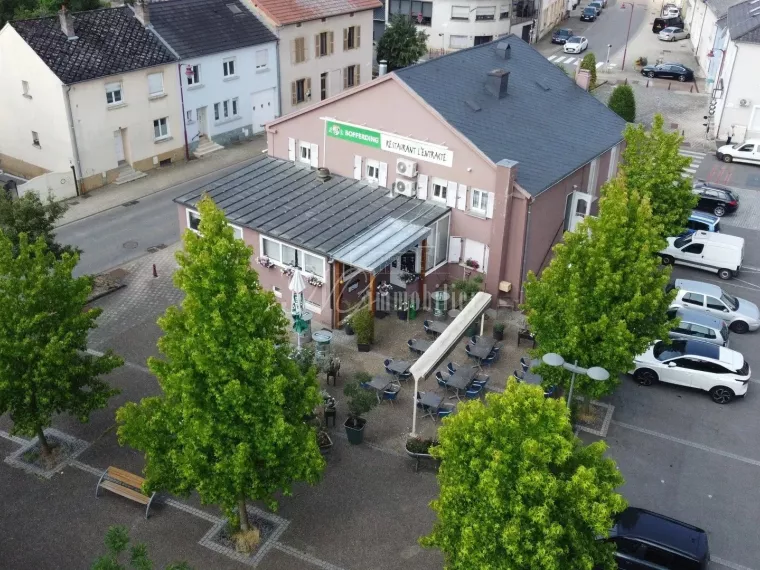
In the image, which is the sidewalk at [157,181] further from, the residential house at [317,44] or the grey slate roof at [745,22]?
the grey slate roof at [745,22]

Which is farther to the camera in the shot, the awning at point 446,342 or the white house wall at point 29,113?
the white house wall at point 29,113

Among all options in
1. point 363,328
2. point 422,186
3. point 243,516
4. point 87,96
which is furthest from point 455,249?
point 87,96

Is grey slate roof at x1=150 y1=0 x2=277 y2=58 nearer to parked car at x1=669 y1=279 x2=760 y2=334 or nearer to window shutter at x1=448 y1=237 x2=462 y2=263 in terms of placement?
window shutter at x1=448 y1=237 x2=462 y2=263

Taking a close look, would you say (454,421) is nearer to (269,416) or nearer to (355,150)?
(269,416)

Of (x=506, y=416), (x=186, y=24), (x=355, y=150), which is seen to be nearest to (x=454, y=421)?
(x=506, y=416)

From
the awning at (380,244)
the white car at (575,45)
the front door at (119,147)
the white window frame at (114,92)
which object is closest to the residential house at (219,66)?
the white window frame at (114,92)

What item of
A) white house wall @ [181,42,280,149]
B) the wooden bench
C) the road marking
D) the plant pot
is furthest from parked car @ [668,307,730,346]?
white house wall @ [181,42,280,149]
